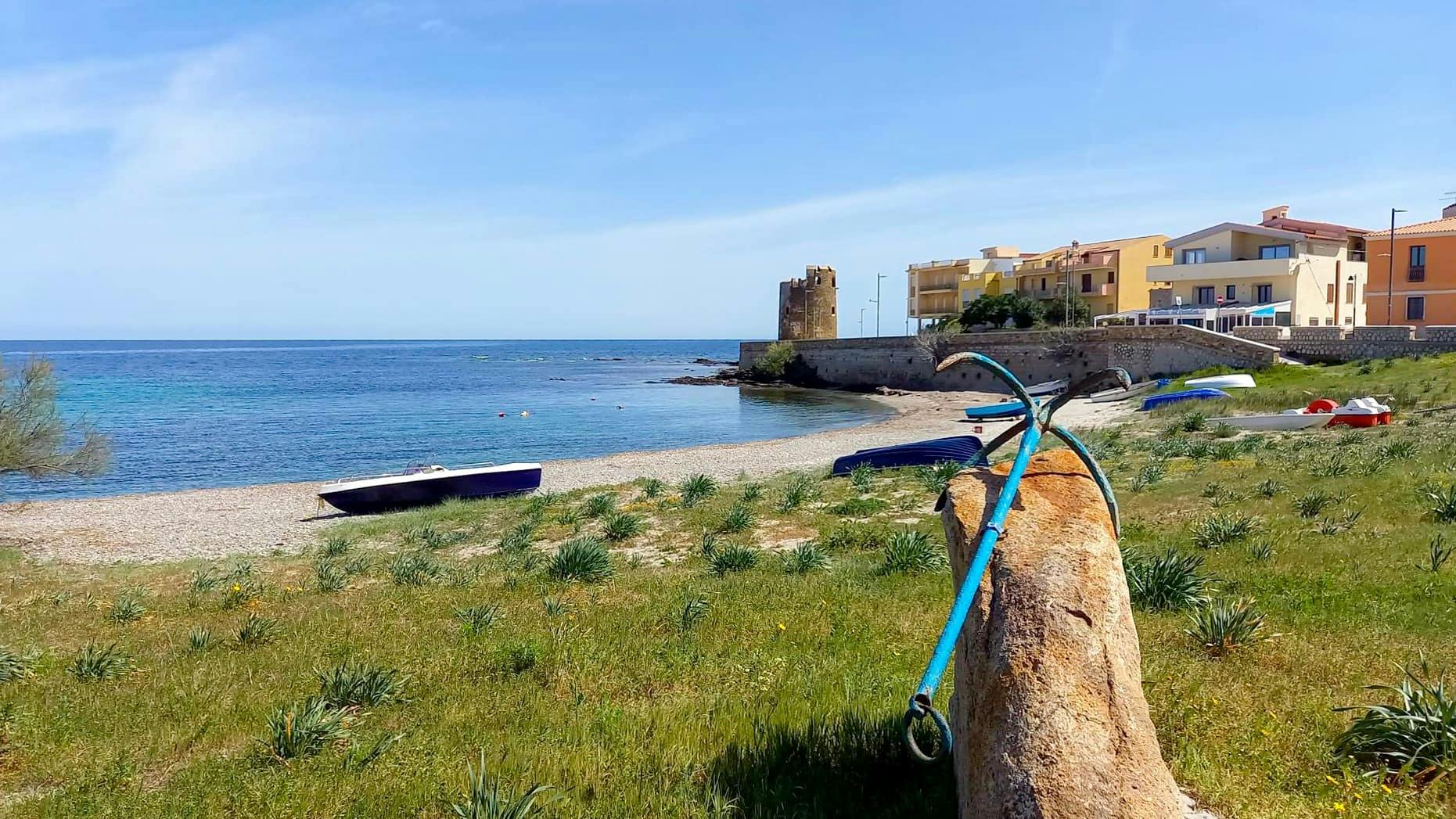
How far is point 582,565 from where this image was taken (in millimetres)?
11359

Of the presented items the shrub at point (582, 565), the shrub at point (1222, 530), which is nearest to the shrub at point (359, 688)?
the shrub at point (582, 565)

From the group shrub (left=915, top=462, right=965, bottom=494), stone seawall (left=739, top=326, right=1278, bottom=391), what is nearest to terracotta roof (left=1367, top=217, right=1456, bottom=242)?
stone seawall (left=739, top=326, right=1278, bottom=391)

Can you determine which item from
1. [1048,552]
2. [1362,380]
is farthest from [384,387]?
[1048,552]

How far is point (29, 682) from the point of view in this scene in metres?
6.90

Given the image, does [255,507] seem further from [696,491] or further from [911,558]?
[911,558]

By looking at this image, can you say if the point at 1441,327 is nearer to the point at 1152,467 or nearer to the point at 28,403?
the point at 1152,467

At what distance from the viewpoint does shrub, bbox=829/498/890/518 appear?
604 inches

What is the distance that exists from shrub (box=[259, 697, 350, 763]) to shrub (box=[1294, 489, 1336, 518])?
11.0 meters

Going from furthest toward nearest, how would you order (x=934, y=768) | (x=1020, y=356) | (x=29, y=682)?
(x=1020, y=356) → (x=29, y=682) → (x=934, y=768)

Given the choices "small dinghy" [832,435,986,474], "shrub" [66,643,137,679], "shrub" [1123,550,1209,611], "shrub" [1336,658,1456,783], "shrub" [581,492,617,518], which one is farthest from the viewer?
"small dinghy" [832,435,986,474]

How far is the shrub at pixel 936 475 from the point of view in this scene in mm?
16672

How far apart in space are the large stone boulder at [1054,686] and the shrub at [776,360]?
243 ft

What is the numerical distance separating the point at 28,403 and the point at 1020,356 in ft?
166

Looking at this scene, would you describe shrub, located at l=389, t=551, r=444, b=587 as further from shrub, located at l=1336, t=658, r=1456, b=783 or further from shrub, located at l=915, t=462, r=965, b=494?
shrub, located at l=1336, t=658, r=1456, b=783
